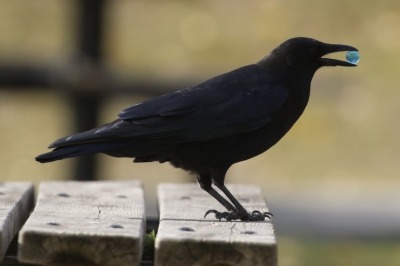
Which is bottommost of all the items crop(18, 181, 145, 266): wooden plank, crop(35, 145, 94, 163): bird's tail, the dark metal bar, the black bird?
crop(18, 181, 145, 266): wooden plank

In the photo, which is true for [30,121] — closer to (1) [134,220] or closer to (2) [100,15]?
(2) [100,15]

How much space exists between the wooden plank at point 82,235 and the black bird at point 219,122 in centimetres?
29

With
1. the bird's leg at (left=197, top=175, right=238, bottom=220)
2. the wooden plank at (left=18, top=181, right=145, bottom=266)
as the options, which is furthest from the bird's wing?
the wooden plank at (left=18, top=181, right=145, bottom=266)

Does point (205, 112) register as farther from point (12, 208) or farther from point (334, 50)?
point (12, 208)

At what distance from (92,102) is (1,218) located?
4.72 m

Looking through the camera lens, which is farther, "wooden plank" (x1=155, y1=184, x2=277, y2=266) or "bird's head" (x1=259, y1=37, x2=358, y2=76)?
"bird's head" (x1=259, y1=37, x2=358, y2=76)

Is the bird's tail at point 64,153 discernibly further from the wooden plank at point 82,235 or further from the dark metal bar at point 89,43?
the dark metal bar at point 89,43

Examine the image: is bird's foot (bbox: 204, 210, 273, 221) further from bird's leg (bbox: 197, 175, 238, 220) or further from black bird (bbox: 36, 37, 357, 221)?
bird's leg (bbox: 197, 175, 238, 220)

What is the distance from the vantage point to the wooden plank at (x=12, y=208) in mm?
4145

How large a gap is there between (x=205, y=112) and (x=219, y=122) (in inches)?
3.0

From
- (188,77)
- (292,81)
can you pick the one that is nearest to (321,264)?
(188,77)

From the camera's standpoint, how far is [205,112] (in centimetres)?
512

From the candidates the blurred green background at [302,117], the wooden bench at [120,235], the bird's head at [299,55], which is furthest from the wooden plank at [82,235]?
the blurred green background at [302,117]

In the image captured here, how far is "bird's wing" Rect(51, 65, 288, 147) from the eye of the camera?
4.92 m
